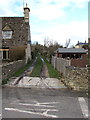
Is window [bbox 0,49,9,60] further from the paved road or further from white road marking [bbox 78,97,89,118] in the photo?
white road marking [bbox 78,97,89,118]

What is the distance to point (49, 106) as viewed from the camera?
7426 mm

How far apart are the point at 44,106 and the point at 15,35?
25.3 m

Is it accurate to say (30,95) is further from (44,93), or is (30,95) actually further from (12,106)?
(12,106)

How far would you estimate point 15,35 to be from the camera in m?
31.3

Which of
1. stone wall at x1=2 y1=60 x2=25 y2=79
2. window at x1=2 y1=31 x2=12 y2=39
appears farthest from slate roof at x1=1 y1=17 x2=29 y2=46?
stone wall at x1=2 y1=60 x2=25 y2=79

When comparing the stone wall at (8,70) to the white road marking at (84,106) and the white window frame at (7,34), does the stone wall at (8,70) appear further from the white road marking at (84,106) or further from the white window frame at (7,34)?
the white window frame at (7,34)

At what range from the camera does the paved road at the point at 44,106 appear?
21.0 ft

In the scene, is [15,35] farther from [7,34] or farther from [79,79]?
[79,79]

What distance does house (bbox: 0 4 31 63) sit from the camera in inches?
1104

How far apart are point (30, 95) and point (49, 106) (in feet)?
6.93

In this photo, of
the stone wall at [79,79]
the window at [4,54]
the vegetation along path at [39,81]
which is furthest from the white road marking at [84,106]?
the window at [4,54]

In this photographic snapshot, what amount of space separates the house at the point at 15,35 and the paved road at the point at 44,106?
17970 mm

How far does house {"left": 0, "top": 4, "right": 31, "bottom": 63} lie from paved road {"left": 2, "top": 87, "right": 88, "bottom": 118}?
59.0 feet

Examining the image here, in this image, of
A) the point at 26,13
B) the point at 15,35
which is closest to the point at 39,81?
the point at 15,35
